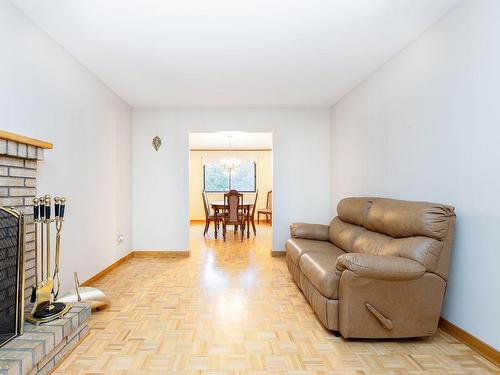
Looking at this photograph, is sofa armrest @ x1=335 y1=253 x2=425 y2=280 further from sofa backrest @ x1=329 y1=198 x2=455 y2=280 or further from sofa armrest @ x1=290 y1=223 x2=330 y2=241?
sofa armrest @ x1=290 y1=223 x2=330 y2=241

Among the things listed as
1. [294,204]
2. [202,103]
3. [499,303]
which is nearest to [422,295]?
[499,303]

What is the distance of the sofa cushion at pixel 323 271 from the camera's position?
2059 mm

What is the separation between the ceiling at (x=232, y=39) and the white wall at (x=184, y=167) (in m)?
0.83

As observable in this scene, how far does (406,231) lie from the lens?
6.98ft

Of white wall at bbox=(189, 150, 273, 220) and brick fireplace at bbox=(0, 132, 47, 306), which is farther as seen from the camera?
white wall at bbox=(189, 150, 273, 220)

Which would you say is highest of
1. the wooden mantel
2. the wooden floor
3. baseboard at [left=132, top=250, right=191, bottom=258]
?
the wooden mantel

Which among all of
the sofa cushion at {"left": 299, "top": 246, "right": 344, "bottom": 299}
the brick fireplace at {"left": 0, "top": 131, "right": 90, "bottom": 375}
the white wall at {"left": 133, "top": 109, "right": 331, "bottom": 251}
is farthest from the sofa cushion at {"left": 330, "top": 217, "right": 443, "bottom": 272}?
the brick fireplace at {"left": 0, "top": 131, "right": 90, "bottom": 375}

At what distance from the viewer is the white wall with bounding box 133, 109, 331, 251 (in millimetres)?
4570

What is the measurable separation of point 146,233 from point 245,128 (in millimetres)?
2195

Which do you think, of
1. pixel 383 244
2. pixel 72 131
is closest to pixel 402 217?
pixel 383 244

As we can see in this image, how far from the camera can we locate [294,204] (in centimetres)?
461

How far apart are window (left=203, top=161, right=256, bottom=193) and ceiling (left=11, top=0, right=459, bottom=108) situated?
5338 millimetres

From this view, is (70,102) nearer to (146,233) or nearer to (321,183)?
(146,233)

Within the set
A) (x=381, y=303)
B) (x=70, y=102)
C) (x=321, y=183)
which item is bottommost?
(x=381, y=303)
